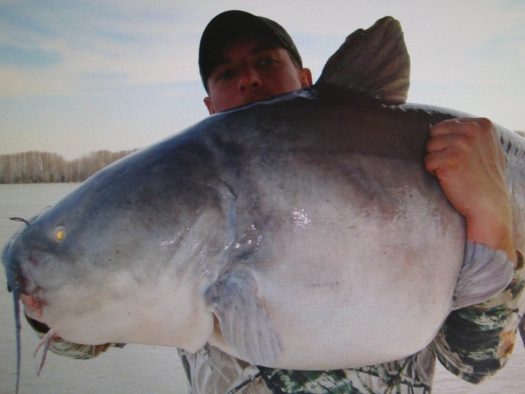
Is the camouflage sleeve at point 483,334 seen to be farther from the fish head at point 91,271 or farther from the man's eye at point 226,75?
the man's eye at point 226,75

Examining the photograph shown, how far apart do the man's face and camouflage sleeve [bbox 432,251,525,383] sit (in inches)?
59.5

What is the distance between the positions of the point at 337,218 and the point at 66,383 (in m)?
4.78

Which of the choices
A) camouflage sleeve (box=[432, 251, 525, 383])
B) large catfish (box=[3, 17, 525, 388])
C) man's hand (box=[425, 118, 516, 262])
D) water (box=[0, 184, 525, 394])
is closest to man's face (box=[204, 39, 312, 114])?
large catfish (box=[3, 17, 525, 388])

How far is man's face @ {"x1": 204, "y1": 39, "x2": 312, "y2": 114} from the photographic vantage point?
264 cm

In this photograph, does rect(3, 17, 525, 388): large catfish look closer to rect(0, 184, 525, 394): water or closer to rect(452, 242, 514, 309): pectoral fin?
rect(452, 242, 514, 309): pectoral fin

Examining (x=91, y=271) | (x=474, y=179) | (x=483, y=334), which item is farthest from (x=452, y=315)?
(x=91, y=271)

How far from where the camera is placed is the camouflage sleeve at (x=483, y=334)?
1.80 meters

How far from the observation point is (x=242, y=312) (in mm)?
1408

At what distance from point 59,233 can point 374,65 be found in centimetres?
123

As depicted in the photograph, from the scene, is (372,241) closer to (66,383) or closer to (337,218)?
(337,218)

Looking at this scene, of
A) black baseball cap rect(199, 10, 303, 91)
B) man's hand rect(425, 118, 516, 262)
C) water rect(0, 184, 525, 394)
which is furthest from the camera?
water rect(0, 184, 525, 394)

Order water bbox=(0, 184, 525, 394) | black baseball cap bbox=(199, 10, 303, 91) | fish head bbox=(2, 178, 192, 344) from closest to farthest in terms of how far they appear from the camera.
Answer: fish head bbox=(2, 178, 192, 344) < black baseball cap bbox=(199, 10, 303, 91) < water bbox=(0, 184, 525, 394)

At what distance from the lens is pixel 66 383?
203 inches

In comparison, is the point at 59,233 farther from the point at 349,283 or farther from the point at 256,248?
the point at 349,283
